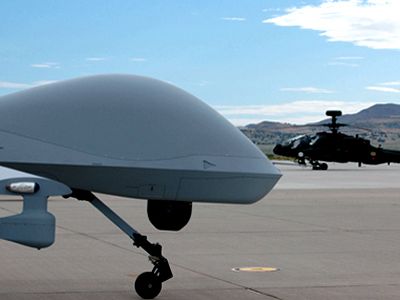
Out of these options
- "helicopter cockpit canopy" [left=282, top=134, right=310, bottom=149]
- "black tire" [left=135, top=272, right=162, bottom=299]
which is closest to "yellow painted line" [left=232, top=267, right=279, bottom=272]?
"black tire" [left=135, top=272, right=162, bottom=299]

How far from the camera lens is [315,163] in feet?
182

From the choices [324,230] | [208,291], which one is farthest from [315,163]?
[208,291]

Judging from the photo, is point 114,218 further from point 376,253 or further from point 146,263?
point 376,253

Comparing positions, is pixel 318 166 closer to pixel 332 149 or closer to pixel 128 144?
pixel 332 149

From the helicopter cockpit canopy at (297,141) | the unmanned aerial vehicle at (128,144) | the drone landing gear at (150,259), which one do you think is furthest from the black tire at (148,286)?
the helicopter cockpit canopy at (297,141)

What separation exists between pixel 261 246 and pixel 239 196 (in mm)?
6905

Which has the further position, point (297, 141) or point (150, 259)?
point (297, 141)

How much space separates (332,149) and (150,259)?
1782 inches

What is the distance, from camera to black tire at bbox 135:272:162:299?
32.8 feet

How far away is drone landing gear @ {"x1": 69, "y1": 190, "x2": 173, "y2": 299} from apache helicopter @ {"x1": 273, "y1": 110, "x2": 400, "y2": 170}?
147ft

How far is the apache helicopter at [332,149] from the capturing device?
179 feet

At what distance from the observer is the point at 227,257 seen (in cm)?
1379

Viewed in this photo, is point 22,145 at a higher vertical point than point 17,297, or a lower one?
higher

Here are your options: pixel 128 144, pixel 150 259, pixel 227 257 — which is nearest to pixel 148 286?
pixel 150 259
